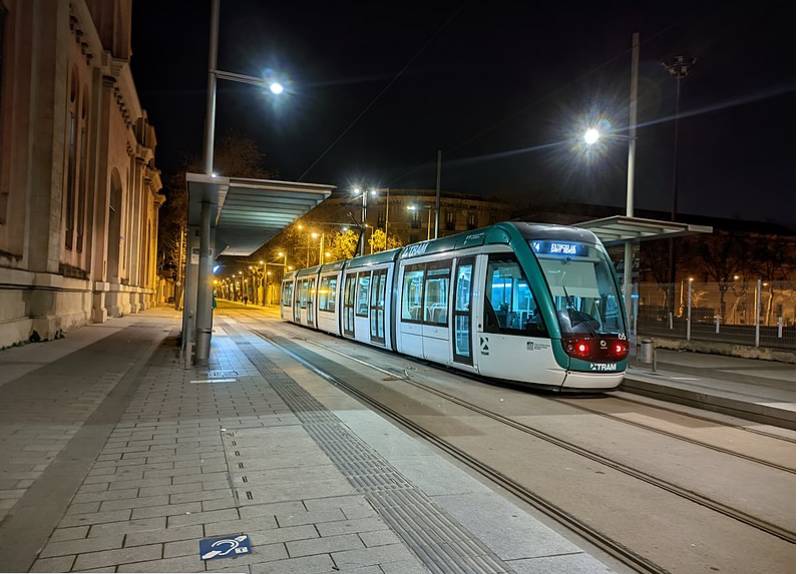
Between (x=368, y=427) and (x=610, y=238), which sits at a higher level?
(x=610, y=238)

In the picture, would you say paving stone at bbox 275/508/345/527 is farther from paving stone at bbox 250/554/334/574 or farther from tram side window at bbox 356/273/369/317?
tram side window at bbox 356/273/369/317

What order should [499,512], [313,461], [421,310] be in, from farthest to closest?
[421,310], [313,461], [499,512]

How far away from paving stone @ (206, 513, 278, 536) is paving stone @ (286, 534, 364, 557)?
372mm

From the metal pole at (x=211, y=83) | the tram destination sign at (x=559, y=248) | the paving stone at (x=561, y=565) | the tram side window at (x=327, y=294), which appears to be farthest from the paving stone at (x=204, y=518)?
Result: the tram side window at (x=327, y=294)

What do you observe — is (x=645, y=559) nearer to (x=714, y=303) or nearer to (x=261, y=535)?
(x=261, y=535)

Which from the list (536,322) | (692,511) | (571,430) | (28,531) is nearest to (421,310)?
(536,322)

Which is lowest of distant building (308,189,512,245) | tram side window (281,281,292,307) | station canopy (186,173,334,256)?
tram side window (281,281,292,307)

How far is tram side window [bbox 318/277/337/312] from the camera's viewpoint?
23312 mm

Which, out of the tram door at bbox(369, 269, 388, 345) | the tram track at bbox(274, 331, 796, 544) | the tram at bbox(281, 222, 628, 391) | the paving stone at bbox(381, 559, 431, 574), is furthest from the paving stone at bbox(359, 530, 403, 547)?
the tram door at bbox(369, 269, 388, 345)

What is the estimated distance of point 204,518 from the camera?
172 inches

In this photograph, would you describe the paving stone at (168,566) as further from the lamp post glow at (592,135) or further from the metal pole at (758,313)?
the metal pole at (758,313)

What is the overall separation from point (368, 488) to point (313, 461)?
0.98m

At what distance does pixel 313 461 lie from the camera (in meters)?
5.90

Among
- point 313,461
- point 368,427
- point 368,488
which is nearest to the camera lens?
point 368,488
